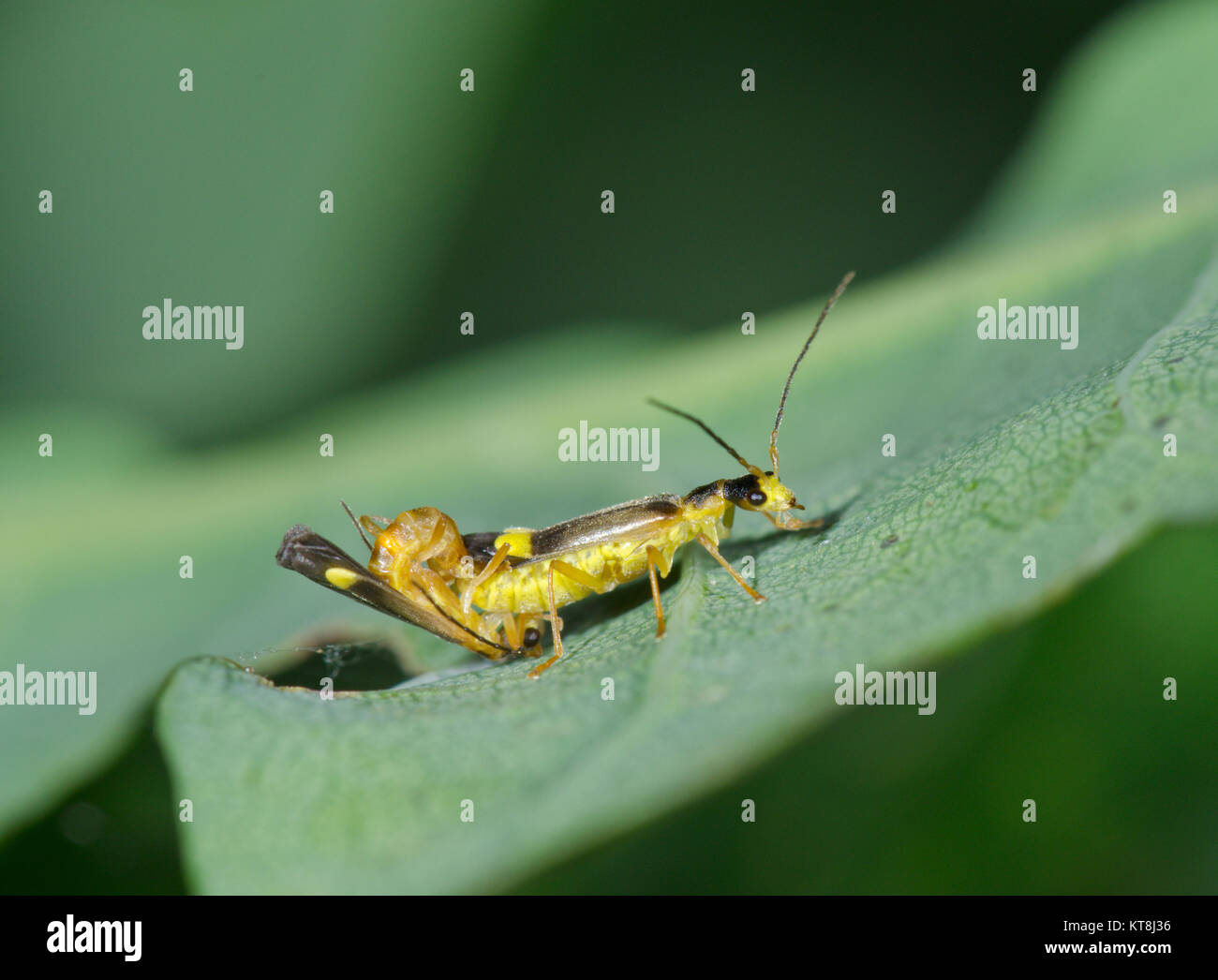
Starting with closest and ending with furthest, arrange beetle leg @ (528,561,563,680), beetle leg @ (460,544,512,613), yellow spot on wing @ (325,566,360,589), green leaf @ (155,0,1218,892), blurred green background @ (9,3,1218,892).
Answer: green leaf @ (155,0,1218,892), beetle leg @ (528,561,563,680), yellow spot on wing @ (325,566,360,589), beetle leg @ (460,544,512,613), blurred green background @ (9,3,1218,892)

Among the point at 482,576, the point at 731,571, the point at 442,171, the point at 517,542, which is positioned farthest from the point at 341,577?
the point at 442,171

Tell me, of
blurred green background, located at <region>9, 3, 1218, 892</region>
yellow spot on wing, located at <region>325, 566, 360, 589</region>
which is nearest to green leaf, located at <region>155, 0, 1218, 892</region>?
blurred green background, located at <region>9, 3, 1218, 892</region>

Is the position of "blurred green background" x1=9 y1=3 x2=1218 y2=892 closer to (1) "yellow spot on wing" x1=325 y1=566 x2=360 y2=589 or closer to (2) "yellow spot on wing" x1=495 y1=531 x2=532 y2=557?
(1) "yellow spot on wing" x1=325 y1=566 x2=360 y2=589

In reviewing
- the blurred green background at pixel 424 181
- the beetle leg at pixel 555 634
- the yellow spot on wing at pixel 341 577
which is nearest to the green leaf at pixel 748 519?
the beetle leg at pixel 555 634

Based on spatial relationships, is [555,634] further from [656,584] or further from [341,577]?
[341,577]

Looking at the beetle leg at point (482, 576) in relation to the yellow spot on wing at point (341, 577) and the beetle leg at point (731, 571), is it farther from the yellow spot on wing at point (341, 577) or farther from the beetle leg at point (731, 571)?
the beetle leg at point (731, 571)
